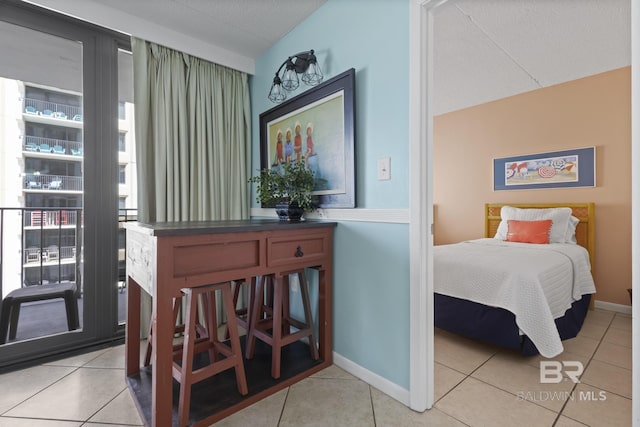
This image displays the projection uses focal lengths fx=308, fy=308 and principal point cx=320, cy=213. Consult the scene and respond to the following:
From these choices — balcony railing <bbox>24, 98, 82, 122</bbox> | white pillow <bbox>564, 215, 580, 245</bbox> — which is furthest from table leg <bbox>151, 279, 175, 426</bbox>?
white pillow <bbox>564, 215, 580, 245</bbox>

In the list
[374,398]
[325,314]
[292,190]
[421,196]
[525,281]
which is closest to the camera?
[421,196]

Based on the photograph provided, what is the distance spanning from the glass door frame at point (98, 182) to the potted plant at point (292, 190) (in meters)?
Result: 1.11

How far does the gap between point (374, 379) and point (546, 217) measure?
277cm

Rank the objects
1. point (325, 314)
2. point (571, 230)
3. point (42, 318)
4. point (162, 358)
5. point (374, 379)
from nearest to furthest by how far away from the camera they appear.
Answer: point (162, 358) → point (374, 379) → point (325, 314) → point (42, 318) → point (571, 230)

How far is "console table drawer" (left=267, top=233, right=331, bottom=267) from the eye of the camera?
5.24 ft

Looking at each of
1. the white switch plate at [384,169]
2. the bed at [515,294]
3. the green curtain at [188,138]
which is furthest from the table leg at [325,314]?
the green curtain at [188,138]

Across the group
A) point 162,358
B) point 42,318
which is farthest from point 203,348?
point 42,318

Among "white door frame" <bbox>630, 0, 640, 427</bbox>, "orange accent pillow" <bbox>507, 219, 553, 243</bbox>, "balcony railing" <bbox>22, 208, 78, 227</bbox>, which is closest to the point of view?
"white door frame" <bbox>630, 0, 640, 427</bbox>

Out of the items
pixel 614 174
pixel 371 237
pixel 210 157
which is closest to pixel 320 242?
pixel 371 237

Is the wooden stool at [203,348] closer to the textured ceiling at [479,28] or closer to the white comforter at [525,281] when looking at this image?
the white comforter at [525,281]

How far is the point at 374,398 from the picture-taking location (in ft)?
5.20

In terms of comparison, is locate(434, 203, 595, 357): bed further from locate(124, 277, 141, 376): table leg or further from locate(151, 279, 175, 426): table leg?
locate(124, 277, 141, 376): table leg

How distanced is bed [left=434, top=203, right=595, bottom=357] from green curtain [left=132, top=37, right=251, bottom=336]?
184cm

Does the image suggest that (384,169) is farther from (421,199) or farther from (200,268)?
(200,268)
